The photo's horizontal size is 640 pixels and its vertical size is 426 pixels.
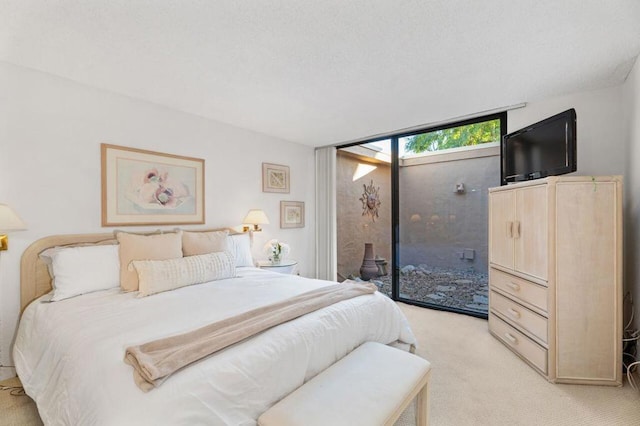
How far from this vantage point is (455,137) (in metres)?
3.73

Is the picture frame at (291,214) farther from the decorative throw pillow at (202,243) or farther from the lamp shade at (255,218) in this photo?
the decorative throw pillow at (202,243)

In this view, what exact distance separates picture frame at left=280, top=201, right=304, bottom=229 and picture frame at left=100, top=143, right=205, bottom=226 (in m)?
→ 1.25

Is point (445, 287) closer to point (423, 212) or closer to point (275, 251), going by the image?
point (423, 212)

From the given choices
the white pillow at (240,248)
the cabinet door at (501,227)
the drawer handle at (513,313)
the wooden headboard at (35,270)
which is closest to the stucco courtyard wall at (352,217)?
the cabinet door at (501,227)

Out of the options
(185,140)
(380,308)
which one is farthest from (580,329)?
(185,140)

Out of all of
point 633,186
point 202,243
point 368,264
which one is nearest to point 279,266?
point 202,243

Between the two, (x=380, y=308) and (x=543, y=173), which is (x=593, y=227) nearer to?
(x=543, y=173)

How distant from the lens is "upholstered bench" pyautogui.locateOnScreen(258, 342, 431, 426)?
3.93 feet

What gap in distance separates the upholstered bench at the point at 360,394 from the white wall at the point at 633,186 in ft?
6.64

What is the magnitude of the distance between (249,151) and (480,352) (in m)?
3.42

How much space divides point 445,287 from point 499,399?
2.02 m

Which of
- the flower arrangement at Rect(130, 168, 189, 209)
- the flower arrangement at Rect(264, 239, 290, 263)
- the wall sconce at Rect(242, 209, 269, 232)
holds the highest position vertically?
the flower arrangement at Rect(130, 168, 189, 209)

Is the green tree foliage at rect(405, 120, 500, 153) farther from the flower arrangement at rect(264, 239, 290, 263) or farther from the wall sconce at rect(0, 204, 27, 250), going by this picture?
the wall sconce at rect(0, 204, 27, 250)

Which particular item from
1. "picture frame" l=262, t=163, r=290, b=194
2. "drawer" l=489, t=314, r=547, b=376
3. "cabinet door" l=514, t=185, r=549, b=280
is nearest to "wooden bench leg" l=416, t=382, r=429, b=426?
"drawer" l=489, t=314, r=547, b=376
